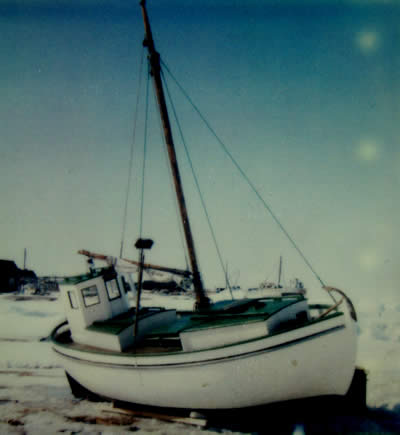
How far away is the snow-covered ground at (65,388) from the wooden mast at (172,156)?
163 inches

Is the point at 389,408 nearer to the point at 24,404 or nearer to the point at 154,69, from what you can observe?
the point at 24,404

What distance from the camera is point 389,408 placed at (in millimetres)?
6977

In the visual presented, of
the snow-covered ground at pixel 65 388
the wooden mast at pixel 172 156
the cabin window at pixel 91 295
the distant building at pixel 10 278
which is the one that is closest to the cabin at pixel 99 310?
the cabin window at pixel 91 295

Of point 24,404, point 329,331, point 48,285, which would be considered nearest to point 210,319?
point 329,331

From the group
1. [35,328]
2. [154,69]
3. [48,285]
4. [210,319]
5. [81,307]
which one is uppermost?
[154,69]

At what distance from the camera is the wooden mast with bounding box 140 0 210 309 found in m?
9.88

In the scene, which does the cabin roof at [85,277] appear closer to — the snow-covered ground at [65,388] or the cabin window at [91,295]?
the cabin window at [91,295]

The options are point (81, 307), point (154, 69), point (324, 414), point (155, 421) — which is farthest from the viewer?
point (154, 69)

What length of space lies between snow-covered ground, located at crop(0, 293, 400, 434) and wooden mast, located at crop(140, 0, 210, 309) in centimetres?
414

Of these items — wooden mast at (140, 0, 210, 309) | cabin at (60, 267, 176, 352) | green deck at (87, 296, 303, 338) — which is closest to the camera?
green deck at (87, 296, 303, 338)

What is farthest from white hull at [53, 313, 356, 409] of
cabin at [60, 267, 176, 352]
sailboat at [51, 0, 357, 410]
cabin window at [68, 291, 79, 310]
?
cabin window at [68, 291, 79, 310]

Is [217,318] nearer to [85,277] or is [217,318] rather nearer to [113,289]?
[113,289]

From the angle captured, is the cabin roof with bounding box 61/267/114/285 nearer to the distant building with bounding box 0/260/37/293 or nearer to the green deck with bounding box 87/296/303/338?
the green deck with bounding box 87/296/303/338

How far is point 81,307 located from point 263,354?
7067mm
